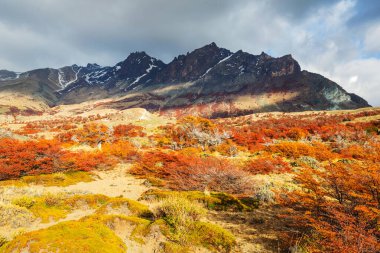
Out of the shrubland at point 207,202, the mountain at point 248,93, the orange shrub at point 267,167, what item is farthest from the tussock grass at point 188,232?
the mountain at point 248,93

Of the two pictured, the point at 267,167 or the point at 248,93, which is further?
the point at 248,93

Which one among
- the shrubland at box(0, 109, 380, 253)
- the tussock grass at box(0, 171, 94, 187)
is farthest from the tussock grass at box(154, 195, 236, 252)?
the tussock grass at box(0, 171, 94, 187)

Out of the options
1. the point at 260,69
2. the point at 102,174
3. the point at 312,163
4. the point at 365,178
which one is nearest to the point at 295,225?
the point at 365,178

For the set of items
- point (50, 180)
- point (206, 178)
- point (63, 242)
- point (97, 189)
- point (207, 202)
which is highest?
point (63, 242)

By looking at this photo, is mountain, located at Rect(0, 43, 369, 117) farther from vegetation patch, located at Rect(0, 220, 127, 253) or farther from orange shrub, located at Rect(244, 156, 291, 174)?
vegetation patch, located at Rect(0, 220, 127, 253)

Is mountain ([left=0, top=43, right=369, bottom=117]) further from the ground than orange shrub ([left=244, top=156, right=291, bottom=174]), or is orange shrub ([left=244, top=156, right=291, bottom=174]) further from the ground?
mountain ([left=0, top=43, right=369, bottom=117])

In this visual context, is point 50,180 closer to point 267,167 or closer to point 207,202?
point 207,202

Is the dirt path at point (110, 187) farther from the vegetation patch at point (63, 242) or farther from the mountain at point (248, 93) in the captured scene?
the mountain at point (248, 93)

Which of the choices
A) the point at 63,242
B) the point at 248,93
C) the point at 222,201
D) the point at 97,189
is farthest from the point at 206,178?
the point at 248,93

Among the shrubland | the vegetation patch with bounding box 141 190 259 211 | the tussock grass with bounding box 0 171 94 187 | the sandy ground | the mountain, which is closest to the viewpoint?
the shrubland

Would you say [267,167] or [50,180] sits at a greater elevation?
[267,167]

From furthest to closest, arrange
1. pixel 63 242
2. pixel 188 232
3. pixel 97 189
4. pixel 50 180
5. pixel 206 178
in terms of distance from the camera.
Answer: pixel 50 180, pixel 97 189, pixel 206 178, pixel 188 232, pixel 63 242

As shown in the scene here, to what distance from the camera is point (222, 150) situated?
97.0 ft

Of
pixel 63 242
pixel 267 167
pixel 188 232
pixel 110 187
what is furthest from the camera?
pixel 267 167
